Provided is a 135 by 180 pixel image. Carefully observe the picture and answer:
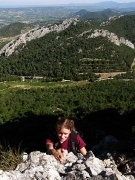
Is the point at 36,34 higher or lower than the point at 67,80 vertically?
higher

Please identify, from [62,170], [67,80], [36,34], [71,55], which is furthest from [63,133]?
[36,34]

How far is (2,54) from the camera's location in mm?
165000

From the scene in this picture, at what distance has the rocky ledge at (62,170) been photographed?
7.84 metres

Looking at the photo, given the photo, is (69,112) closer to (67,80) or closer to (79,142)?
(79,142)

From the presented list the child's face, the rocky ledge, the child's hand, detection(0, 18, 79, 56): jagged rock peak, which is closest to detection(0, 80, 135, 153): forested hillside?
the rocky ledge

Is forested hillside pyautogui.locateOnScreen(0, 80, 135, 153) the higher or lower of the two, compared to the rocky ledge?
lower

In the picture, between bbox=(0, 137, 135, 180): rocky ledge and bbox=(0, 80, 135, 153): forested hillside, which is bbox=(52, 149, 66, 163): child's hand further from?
bbox=(0, 80, 135, 153): forested hillside

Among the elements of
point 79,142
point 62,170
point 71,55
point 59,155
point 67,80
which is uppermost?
point 79,142

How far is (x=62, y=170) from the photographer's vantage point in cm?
873

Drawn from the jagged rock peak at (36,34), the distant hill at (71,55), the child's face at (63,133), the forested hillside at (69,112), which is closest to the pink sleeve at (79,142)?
the child's face at (63,133)


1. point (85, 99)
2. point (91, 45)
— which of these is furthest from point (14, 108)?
point (91, 45)

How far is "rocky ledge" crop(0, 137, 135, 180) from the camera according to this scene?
7840 mm

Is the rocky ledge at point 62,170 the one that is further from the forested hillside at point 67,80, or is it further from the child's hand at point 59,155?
the forested hillside at point 67,80

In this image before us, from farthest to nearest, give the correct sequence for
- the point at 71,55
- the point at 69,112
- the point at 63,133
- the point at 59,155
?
the point at 71,55
the point at 69,112
the point at 59,155
the point at 63,133
